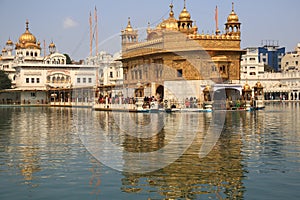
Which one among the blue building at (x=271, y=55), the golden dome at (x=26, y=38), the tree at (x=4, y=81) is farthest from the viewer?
the blue building at (x=271, y=55)

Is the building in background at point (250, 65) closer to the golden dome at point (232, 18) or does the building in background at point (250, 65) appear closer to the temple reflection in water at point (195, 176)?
the golden dome at point (232, 18)

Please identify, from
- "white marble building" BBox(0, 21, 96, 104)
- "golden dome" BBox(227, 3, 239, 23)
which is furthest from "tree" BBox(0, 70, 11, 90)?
"golden dome" BBox(227, 3, 239, 23)

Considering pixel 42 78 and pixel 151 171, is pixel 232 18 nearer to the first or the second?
pixel 42 78

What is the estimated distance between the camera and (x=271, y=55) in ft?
336

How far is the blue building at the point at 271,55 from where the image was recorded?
101625 mm

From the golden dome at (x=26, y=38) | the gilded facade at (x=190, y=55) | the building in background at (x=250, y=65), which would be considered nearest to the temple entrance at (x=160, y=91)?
the gilded facade at (x=190, y=55)

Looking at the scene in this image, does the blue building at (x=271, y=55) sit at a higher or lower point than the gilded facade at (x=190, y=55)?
higher

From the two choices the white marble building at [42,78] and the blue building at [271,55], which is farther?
the blue building at [271,55]

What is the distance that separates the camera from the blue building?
10162 centimetres

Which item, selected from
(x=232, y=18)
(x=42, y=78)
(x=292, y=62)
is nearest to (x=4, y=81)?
(x=42, y=78)

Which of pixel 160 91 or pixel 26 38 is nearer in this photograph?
pixel 160 91

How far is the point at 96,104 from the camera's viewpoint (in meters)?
41.5

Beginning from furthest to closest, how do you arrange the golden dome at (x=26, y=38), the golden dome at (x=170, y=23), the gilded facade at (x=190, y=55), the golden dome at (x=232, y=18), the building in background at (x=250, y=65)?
the building in background at (x=250, y=65) < the golden dome at (x=26, y=38) < the golden dome at (x=170, y=23) < the golden dome at (x=232, y=18) < the gilded facade at (x=190, y=55)

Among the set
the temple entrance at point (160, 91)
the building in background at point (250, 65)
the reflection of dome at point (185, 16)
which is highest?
the reflection of dome at point (185, 16)
